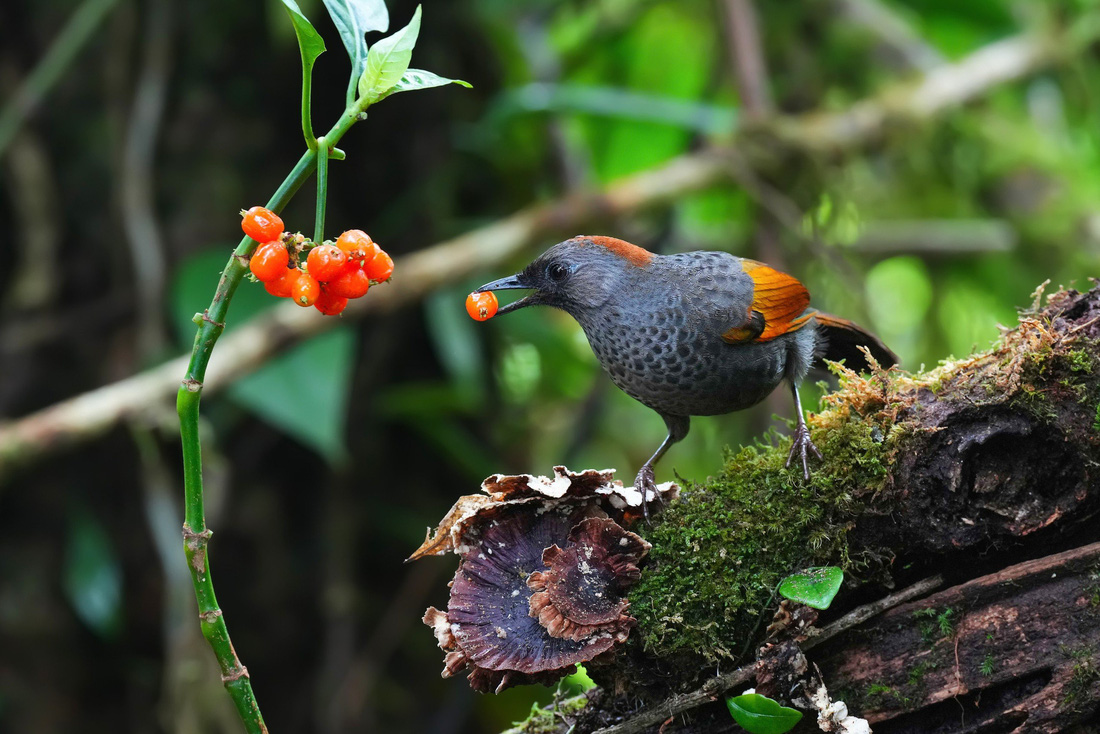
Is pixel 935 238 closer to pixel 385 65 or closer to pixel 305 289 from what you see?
pixel 385 65

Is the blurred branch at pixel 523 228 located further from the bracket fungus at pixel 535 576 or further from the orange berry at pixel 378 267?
the orange berry at pixel 378 267

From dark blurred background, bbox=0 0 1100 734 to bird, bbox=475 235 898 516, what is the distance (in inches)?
72.4

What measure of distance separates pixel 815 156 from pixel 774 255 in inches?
29.0

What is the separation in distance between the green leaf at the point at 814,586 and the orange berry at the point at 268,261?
1.23 meters

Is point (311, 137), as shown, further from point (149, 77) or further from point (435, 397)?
point (149, 77)

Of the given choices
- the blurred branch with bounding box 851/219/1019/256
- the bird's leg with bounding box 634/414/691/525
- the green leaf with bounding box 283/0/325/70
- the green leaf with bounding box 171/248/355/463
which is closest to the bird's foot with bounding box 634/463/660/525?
the bird's leg with bounding box 634/414/691/525

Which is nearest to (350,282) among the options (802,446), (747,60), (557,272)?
(802,446)

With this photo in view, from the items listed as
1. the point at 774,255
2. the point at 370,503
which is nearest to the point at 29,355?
the point at 370,503

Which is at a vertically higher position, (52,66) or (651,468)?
(52,66)

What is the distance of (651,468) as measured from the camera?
9.45ft

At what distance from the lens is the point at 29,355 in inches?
205

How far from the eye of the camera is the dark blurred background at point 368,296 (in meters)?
5.01

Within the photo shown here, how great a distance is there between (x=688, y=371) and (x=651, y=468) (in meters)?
0.34

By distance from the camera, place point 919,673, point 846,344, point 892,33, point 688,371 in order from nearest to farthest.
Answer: point 919,673 < point 688,371 < point 846,344 < point 892,33
